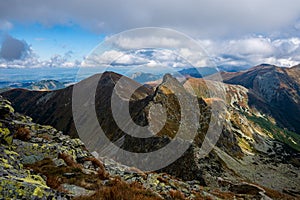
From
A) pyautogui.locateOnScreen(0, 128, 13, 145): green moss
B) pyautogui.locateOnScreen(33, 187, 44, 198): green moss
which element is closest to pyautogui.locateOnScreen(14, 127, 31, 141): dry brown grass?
pyautogui.locateOnScreen(0, 128, 13, 145): green moss

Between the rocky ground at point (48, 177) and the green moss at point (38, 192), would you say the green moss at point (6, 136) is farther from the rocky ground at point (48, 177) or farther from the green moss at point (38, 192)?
the green moss at point (38, 192)

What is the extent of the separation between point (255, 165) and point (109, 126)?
3946 inches

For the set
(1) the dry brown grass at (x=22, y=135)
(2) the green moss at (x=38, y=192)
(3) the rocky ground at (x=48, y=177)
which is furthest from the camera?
(1) the dry brown grass at (x=22, y=135)

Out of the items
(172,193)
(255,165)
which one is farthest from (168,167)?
(255,165)

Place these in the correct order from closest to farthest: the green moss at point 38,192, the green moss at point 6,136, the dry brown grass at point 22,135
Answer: the green moss at point 38,192 → the green moss at point 6,136 → the dry brown grass at point 22,135

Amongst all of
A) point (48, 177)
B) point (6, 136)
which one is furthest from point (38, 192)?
point (6, 136)

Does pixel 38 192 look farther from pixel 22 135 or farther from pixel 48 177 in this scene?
pixel 22 135

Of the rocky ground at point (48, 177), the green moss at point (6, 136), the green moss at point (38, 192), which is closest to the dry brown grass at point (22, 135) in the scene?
the rocky ground at point (48, 177)

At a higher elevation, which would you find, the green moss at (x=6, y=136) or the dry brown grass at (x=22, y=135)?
the green moss at (x=6, y=136)

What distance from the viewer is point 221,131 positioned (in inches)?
7146

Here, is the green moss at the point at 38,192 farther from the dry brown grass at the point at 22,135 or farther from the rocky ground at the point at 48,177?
the dry brown grass at the point at 22,135

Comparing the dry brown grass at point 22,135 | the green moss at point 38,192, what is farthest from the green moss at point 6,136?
the green moss at point 38,192

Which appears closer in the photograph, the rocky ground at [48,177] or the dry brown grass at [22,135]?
the rocky ground at [48,177]

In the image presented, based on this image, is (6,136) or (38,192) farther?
(6,136)
